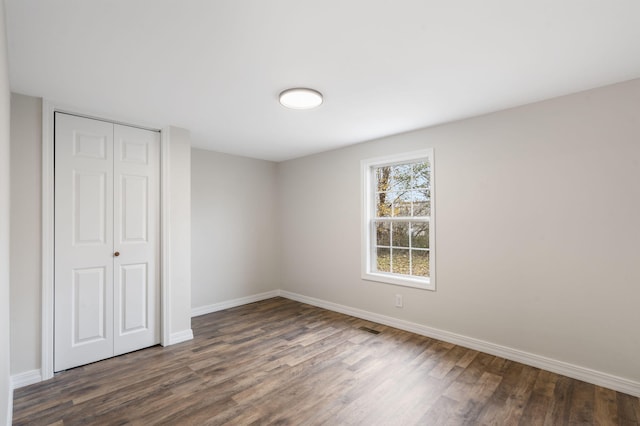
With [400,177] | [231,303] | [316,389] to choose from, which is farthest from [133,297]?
[400,177]

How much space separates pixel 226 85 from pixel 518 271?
299 centimetres

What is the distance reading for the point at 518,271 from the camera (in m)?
2.82

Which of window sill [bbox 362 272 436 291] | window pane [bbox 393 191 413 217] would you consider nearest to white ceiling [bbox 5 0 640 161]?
window pane [bbox 393 191 413 217]

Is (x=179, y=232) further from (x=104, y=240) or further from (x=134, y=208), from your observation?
(x=104, y=240)

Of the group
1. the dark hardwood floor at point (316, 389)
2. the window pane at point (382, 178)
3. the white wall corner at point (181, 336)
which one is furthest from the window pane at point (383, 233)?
the white wall corner at point (181, 336)

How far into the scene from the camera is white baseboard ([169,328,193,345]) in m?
3.30

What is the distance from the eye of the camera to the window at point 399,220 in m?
3.59

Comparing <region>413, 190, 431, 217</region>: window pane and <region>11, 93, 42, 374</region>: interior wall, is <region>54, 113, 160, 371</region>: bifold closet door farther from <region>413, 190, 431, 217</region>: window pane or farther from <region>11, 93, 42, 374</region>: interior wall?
<region>413, 190, 431, 217</region>: window pane

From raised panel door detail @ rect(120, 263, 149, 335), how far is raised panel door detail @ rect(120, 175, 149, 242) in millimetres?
322

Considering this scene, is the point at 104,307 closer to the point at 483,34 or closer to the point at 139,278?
the point at 139,278

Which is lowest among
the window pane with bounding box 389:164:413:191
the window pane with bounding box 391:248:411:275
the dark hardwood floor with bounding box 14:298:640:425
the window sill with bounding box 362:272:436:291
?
the dark hardwood floor with bounding box 14:298:640:425

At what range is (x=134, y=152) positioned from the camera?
319 cm

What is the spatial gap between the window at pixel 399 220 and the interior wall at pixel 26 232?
3.30 meters

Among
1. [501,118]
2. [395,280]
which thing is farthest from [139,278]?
[501,118]
